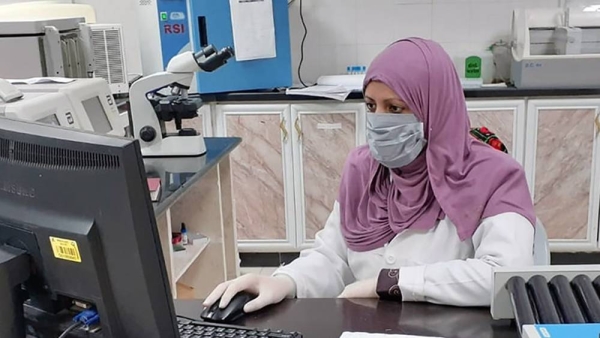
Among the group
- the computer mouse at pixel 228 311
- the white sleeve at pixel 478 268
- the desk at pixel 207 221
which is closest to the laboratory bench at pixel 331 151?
the desk at pixel 207 221

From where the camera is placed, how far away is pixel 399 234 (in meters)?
1.57

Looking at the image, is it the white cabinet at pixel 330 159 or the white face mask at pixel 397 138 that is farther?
the white cabinet at pixel 330 159

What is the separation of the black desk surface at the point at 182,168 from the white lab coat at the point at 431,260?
1.90 ft

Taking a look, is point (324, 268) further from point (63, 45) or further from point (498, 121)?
point (498, 121)

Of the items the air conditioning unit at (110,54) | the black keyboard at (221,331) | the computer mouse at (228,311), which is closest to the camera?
the black keyboard at (221,331)

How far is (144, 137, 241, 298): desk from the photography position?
257 centimetres

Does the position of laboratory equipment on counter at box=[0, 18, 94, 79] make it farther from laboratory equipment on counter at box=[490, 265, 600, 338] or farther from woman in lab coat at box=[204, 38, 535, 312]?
laboratory equipment on counter at box=[490, 265, 600, 338]

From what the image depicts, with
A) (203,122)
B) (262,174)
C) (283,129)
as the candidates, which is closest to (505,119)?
(283,129)

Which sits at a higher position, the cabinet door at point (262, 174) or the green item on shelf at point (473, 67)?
the green item on shelf at point (473, 67)

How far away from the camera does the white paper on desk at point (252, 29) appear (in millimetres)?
3381

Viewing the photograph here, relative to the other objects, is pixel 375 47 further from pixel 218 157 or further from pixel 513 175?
pixel 513 175

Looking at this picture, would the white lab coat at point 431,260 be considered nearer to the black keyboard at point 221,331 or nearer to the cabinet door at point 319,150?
the black keyboard at point 221,331

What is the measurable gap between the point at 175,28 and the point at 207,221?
4.15 feet

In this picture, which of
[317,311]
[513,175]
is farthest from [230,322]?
[513,175]
